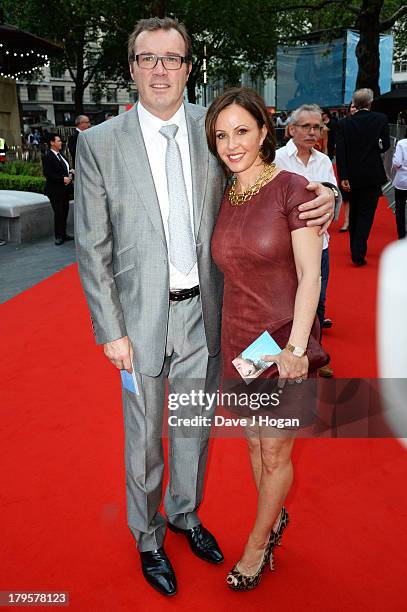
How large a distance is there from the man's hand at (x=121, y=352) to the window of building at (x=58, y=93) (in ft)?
212

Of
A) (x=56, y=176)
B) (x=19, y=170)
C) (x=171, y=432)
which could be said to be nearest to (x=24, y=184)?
(x=19, y=170)

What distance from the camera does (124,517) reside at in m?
2.77

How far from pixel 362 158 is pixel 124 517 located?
564 cm

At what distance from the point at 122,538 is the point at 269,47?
35088 millimetres

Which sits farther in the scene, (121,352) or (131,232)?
(121,352)

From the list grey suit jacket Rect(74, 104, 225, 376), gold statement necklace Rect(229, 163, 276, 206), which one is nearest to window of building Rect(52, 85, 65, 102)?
grey suit jacket Rect(74, 104, 225, 376)

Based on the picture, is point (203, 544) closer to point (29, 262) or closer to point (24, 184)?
point (29, 262)

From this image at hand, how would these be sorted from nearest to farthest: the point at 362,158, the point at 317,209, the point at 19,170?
the point at 317,209 → the point at 362,158 → the point at 19,170

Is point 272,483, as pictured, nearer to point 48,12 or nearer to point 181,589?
point 181,589

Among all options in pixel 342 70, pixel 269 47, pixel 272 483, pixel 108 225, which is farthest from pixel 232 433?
pixel 269 47

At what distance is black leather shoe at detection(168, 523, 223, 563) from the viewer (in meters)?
2.47

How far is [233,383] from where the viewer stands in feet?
7.23

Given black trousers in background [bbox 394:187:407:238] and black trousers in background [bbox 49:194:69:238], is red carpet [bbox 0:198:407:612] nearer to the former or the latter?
black trousers in background [bbox 394:187:407:238]

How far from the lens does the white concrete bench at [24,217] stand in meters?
9.21
